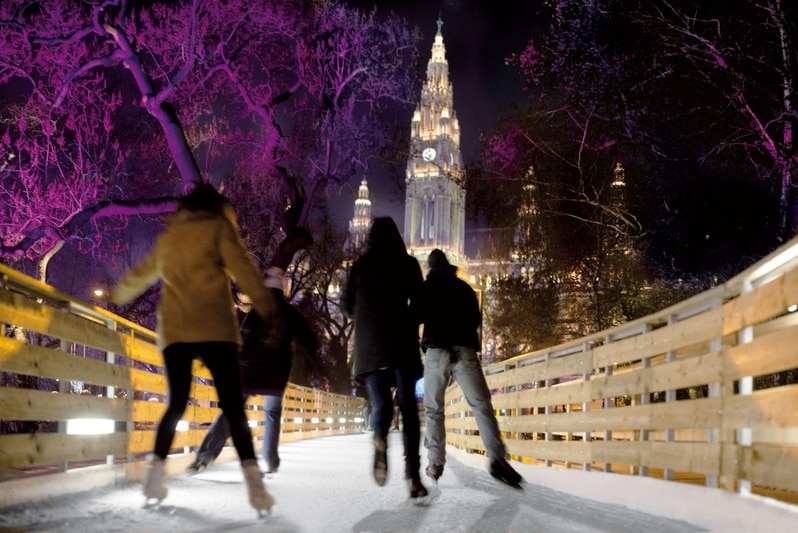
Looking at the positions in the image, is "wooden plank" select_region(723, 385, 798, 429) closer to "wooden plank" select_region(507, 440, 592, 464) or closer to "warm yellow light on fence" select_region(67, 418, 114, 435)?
"wooden plank" select_region(507, 440, 592, 464)

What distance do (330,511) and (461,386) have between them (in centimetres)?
214

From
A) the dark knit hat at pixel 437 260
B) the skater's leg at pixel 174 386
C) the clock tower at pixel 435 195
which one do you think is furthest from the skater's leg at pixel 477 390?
the clock tower at pixel 435 195

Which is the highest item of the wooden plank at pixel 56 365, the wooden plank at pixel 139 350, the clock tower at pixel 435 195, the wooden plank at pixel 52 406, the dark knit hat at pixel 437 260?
the clock tower at pixel 435 195

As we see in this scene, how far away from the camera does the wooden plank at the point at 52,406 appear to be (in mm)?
4781

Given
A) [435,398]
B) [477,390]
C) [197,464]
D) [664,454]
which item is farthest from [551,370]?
[197,464]

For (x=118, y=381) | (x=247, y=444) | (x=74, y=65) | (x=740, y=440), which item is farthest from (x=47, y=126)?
(x=740, y=440)

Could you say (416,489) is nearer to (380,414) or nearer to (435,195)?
(380,414)

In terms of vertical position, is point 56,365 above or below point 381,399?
above

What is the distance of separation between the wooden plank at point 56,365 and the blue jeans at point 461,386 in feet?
8.69

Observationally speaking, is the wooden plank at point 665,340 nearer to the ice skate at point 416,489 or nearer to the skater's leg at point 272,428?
the ice skate at point 416,489

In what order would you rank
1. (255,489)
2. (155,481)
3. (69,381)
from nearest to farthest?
(255,489) < (155,481) < (69,381)

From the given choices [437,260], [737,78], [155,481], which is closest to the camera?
[155,481]

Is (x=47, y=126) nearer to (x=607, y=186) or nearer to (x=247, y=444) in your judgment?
(x=607, y=186)

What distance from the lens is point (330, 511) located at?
504 centimetres
